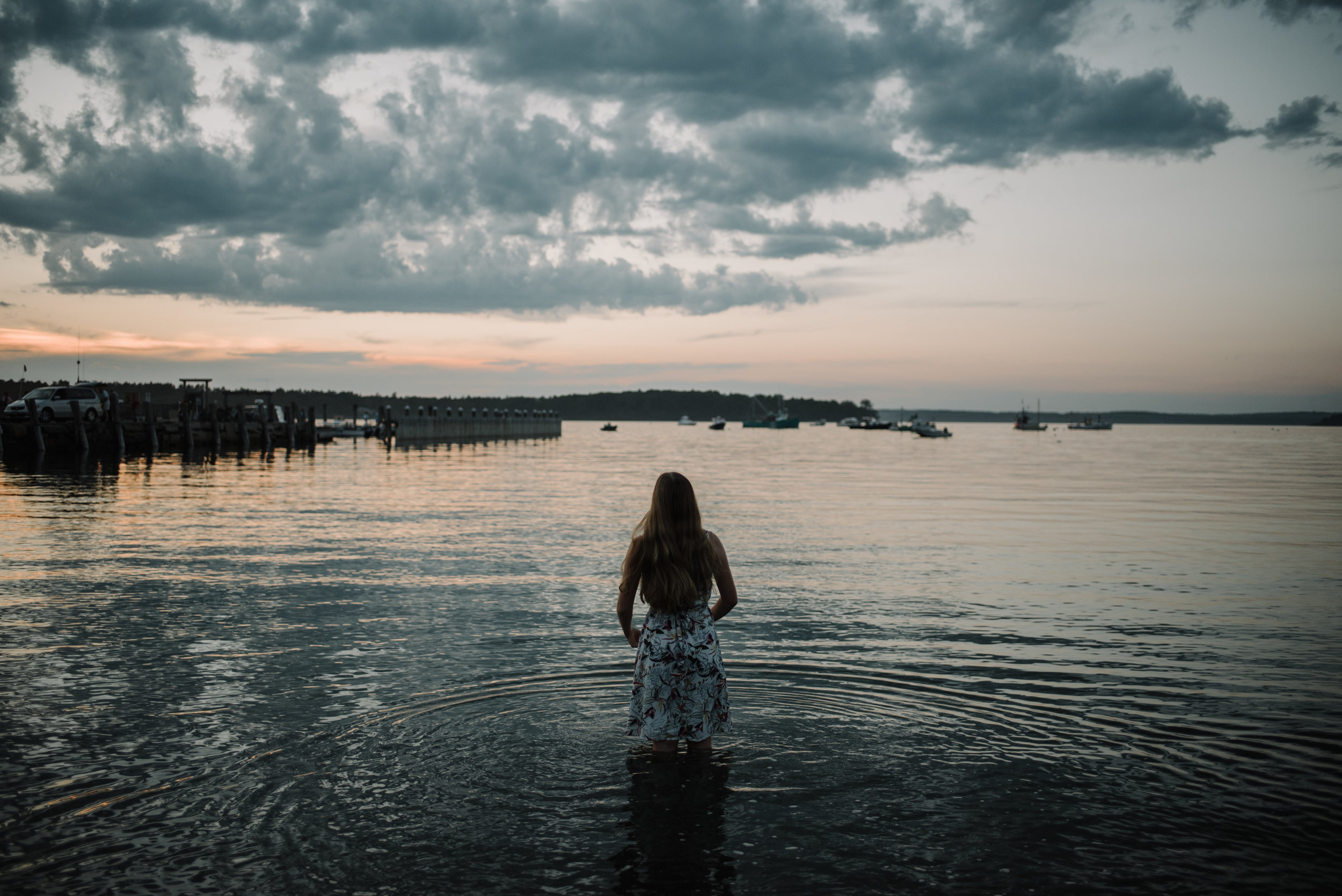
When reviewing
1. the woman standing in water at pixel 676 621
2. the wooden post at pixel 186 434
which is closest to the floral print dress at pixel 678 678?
the woman standing in water at pixel 676 621

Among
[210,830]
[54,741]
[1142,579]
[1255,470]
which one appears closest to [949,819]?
[210,830]

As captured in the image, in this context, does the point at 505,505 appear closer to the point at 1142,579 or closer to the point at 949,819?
the point at 1142,579

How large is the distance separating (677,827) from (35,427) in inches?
2194

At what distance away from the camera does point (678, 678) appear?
6332 millimetres

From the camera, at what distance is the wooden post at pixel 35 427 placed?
49.8 meters

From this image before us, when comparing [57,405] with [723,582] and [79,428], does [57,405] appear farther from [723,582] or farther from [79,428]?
[723,582]

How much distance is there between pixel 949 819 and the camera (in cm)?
589

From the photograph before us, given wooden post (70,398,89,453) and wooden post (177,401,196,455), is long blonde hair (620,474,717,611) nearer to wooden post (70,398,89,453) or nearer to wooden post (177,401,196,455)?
wooden post (70,398,89,453)

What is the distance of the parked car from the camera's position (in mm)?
52031

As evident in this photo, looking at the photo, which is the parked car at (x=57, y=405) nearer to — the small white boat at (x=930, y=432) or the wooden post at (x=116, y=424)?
the wooden post at (x=116, y=424)

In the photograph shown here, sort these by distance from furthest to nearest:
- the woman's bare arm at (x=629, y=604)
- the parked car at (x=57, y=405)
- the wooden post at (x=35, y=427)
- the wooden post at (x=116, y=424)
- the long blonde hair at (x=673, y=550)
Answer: the wooden post at (x=116, y=424), the parked car at (x=57, y=405), the wooden post at (x=35, y=427), the woman's bare arm at (x=629, y=604), the long blonde hair at (x=673, y=550)

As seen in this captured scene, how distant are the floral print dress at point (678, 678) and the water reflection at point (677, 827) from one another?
1.03 ft

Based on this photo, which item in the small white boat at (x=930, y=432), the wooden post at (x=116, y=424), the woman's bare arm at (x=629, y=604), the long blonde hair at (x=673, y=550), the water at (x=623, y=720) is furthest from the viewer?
the small white boat at (x=930, y=432)

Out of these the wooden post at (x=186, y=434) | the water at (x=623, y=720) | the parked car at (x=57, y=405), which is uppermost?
the parked car at (x=57, y=405)
